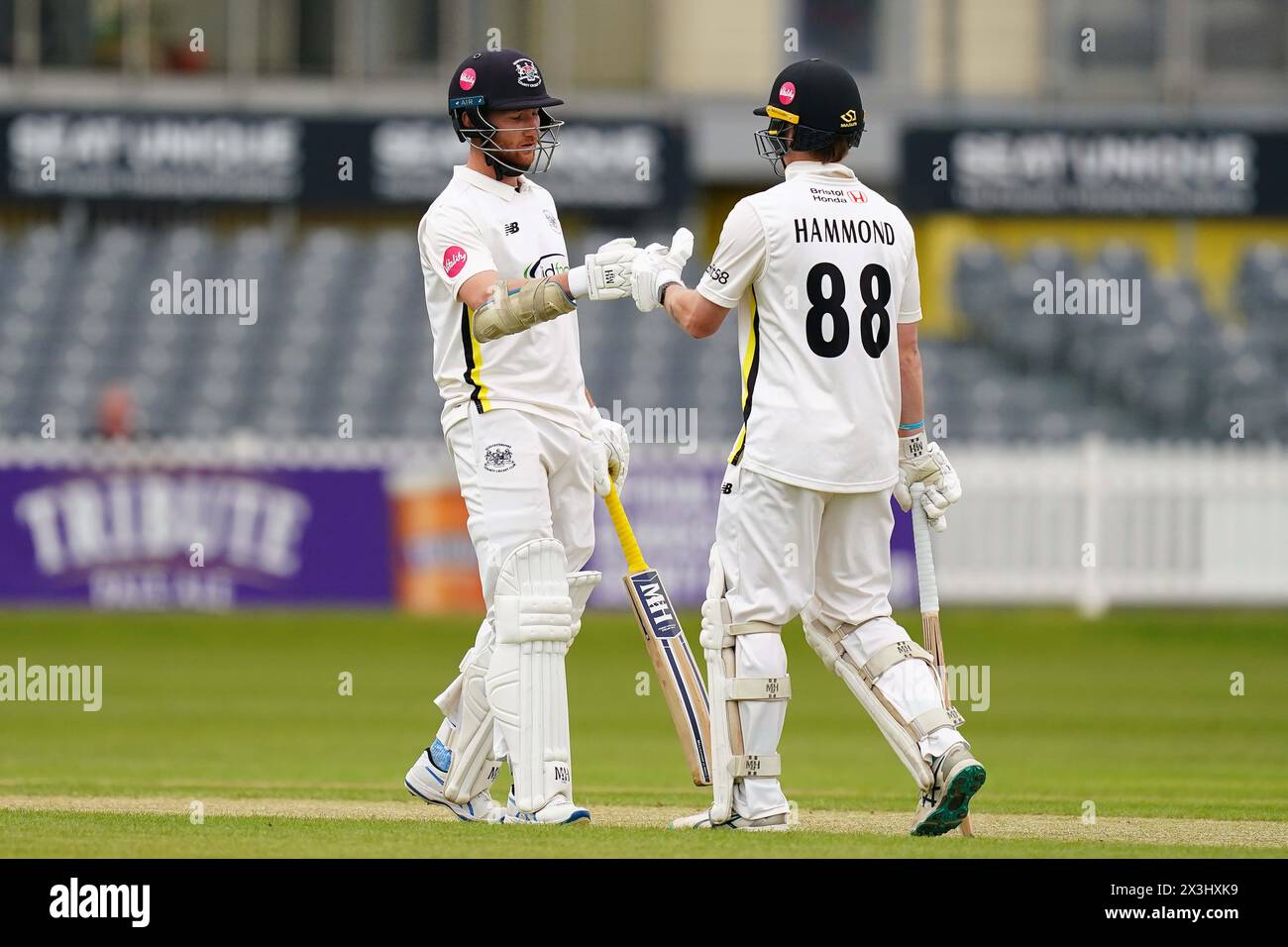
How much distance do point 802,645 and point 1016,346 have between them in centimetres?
731

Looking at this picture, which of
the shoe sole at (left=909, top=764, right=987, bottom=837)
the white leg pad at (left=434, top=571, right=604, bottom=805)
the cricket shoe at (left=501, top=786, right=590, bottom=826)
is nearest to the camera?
the shoe sole at (left=909, top=764, right=987, bottom=837)

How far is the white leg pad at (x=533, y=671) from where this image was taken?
290 inches

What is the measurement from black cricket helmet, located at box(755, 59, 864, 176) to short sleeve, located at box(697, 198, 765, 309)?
1.15 ft

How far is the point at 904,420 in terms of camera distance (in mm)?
7613

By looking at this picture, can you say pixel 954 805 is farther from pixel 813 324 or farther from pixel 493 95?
pixel 493 95

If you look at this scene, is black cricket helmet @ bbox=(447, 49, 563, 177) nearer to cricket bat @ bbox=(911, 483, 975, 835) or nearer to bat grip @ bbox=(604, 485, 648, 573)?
bat grip @ bbox=(604, 485, 648, 573)

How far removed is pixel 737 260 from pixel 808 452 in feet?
2.14

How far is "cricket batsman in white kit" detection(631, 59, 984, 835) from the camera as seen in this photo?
7.08 m
